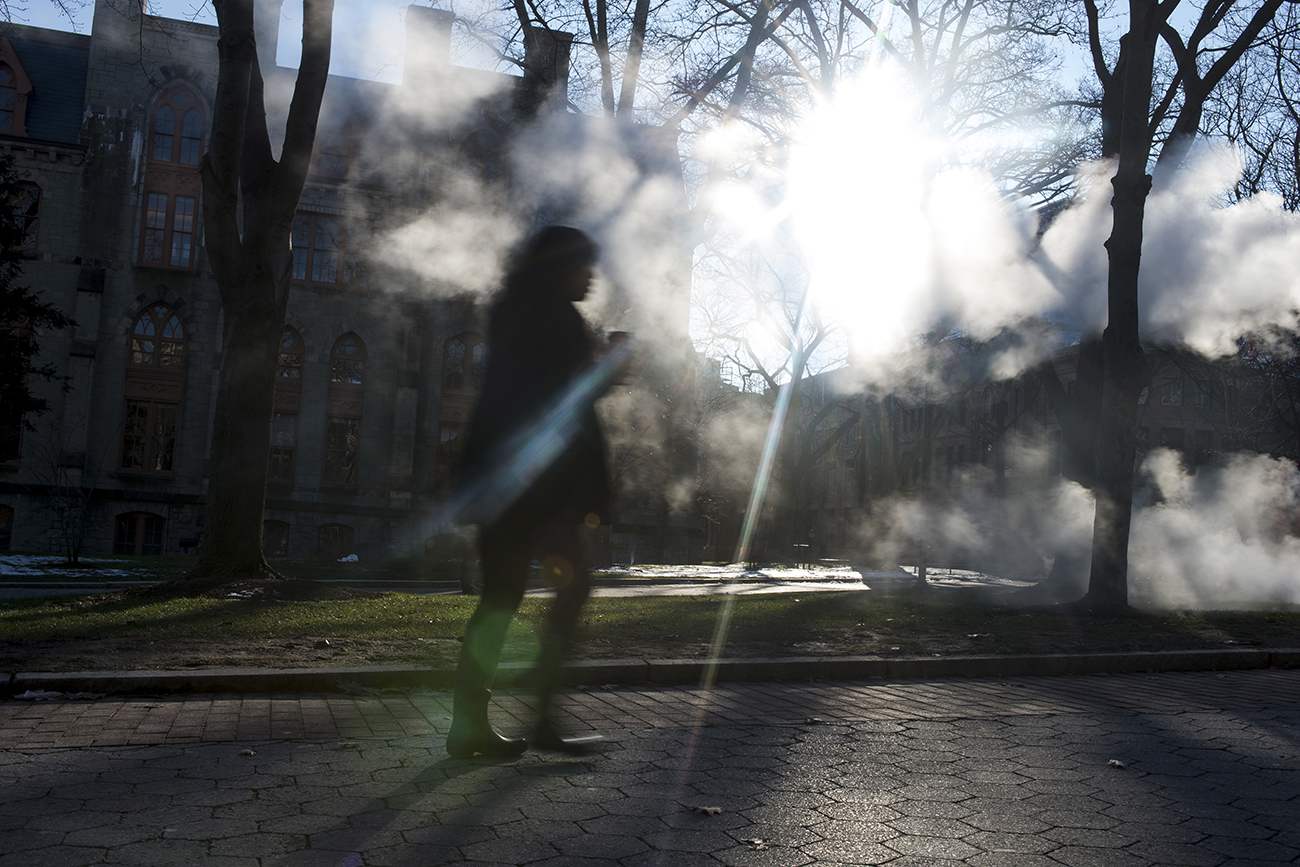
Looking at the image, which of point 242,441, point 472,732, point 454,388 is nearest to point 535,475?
point 472,732

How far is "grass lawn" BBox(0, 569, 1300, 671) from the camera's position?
514cm

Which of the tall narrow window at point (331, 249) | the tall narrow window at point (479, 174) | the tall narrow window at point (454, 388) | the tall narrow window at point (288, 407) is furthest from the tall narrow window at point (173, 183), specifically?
the tall narrow window at point (454, 388)

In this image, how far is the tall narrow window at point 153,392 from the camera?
24.7m

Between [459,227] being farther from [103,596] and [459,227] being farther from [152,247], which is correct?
[103,596]

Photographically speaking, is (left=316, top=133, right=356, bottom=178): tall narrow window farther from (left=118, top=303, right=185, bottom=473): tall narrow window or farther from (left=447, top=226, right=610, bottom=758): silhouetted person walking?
(left=447, top=226, right=610, bottom=758): silhouetted person walking

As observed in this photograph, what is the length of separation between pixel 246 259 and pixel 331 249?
18.1 meters

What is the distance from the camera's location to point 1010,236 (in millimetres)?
13273

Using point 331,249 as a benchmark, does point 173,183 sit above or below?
above

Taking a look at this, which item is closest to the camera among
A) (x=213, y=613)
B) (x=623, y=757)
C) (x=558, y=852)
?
(x=558, y=852)

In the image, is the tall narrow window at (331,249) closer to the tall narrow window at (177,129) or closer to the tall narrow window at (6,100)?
the tall narrow window at (177,129)

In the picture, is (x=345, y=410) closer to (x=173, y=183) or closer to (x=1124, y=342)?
(x=173, y=183)

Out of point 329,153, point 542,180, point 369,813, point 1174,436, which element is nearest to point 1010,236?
point 542,180

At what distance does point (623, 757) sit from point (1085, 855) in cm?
146

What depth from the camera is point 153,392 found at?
81.3 feet
